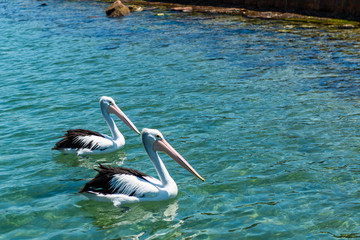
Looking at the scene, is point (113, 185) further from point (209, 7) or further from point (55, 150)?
point (209, 7)

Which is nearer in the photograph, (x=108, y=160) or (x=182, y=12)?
(x=108, y=160)

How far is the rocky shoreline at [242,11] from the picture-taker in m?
19.2

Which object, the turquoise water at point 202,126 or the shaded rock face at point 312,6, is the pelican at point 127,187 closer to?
the turquoise water at point 202,126

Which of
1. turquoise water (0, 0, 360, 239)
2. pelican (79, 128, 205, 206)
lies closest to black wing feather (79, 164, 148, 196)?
pelican (79, 128, 205, 206)

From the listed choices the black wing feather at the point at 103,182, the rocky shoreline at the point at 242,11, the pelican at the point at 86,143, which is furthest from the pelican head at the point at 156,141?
the rocky shoreline at the point at 242,11

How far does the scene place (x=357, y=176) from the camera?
6.86 meters

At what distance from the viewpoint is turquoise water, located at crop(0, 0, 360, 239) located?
235 inches

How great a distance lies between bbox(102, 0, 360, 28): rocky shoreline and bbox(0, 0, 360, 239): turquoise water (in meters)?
1.12

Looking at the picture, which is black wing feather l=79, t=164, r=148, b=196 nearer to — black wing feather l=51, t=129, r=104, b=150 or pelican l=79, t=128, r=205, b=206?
pelican l=79, t=128, r=205, b=206

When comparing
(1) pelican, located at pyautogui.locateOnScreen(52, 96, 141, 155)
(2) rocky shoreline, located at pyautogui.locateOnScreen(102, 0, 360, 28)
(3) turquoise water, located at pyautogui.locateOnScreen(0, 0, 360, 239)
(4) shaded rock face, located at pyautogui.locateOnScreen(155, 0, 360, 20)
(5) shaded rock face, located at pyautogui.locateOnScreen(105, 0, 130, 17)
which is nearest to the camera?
(3) turquoise water, located at pyautogui.locateOnScreen(0, 0, 360, 239)

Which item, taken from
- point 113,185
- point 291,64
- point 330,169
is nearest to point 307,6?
point 291,64

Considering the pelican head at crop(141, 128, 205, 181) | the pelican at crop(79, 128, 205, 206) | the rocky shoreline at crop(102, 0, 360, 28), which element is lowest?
the pelican at crop(79, 128, 205, 206)

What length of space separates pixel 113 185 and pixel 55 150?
2.57 meters

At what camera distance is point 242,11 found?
23.0m
